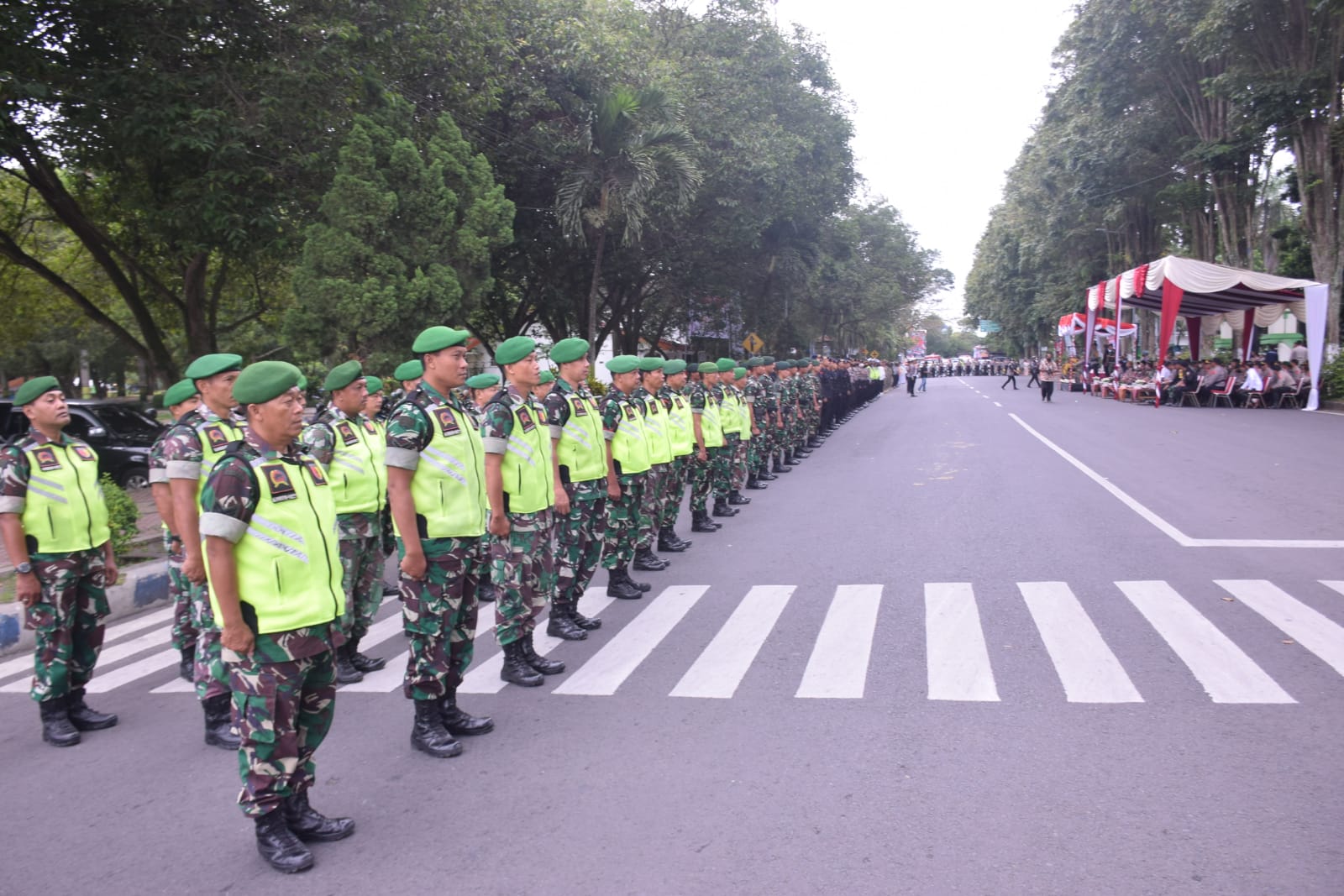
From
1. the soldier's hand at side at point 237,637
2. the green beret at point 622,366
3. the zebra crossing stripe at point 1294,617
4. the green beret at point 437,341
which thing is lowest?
the zebra crossing stripe at point 1294,617

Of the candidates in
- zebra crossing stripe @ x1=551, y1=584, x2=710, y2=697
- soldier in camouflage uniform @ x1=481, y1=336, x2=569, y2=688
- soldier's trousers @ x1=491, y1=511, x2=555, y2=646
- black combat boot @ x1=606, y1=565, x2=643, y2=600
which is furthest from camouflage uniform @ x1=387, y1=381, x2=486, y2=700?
black combat boot @ x1=606, y1=565, x2=643, y2=600

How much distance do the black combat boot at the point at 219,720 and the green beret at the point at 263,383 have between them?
86.0 inches

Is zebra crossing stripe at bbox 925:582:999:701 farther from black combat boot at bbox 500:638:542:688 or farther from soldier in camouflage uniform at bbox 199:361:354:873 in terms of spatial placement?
soldier in camouflage uniform at bbox 199:361:354:873

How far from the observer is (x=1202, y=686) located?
512 cm

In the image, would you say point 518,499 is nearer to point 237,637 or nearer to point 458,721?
point 458,721

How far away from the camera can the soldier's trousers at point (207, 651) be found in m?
4.50

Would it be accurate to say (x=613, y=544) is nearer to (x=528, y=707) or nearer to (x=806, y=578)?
(x=806, y=578)

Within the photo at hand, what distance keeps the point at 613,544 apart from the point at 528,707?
2645mm

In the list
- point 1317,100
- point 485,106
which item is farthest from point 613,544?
point 1317,100

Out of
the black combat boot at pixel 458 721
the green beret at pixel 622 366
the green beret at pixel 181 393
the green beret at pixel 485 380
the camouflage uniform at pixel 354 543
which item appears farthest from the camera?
the green beret at pixel 622 366

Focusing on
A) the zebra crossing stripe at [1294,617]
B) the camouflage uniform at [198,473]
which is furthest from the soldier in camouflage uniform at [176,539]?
the zebra crossing stripe at [1294,617]

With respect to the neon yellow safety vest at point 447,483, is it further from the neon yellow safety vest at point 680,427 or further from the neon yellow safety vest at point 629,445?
the neon yellow safety vest at point 680,427

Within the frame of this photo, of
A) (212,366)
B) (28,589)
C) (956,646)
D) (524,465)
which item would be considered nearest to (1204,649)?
(956,646)

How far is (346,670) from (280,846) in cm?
239
